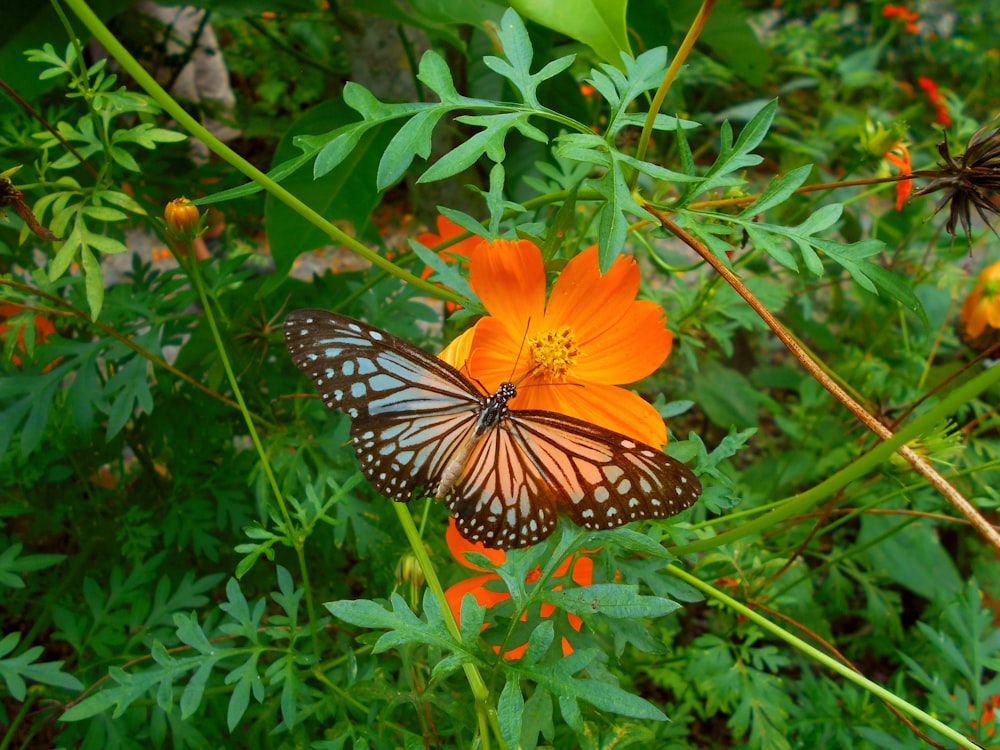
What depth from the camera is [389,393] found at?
0.63m

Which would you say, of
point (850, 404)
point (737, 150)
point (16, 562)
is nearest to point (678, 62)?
point (737, 150)

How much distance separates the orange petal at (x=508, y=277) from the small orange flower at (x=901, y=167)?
0.41 metres

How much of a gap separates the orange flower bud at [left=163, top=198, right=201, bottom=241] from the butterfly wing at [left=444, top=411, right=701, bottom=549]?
1.09 ft

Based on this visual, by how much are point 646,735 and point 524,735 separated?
0.63 ft

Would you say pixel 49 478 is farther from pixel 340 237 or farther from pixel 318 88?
pixel 318 88

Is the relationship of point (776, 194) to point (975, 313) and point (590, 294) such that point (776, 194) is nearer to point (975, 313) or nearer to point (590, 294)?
point (590, 294)

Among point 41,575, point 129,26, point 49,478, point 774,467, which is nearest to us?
point 49,478

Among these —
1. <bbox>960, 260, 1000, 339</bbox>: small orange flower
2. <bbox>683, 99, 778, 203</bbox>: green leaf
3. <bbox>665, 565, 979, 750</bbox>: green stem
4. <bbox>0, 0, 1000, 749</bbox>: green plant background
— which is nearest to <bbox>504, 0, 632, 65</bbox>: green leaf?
<bbox>0, 0, 1000, 749</bbox>: green plant background

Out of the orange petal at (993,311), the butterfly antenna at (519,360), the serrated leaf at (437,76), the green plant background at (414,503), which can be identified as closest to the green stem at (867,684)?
the green plant background at (414,503)

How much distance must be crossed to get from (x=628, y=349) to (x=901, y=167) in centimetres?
41

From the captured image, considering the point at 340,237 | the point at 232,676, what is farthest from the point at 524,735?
the point at 340,237

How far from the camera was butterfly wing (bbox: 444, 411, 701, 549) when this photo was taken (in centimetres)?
56

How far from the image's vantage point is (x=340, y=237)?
618 mm

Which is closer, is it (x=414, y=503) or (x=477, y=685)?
(x=477, y=685)
